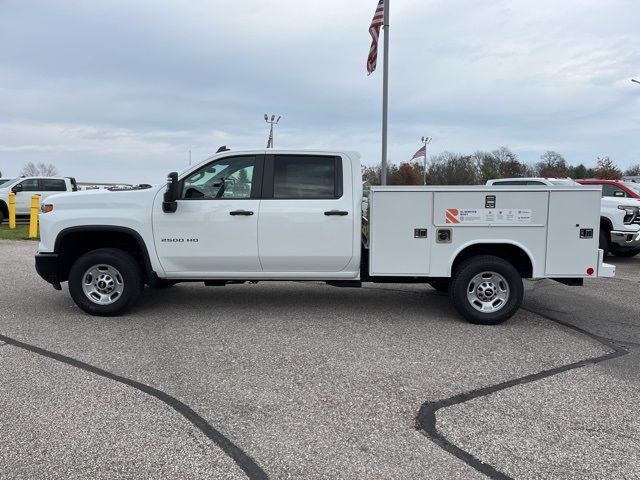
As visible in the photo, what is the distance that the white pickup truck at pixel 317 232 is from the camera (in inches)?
240

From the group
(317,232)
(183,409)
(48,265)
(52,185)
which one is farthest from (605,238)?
(52,185)

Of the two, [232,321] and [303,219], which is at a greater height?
[303,219]

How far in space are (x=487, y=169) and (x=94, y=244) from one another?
6372 cm

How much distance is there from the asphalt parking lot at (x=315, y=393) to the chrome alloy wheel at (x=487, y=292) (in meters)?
0.27

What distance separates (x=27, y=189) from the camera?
19469mm

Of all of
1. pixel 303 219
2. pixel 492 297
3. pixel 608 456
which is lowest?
pixel 608 456

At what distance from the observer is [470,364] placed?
494 cm

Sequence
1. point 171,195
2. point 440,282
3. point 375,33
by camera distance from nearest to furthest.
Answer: point 171,195 < point 440,282 < point 375,33

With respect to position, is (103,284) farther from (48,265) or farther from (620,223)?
(620,223)

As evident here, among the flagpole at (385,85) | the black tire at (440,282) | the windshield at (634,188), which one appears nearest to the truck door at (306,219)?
the black tire at (440,282)

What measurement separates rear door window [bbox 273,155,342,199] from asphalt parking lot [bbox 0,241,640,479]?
1522 mm

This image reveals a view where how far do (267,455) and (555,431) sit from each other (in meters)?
1.94

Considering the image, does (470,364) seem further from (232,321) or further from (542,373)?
(232,321)

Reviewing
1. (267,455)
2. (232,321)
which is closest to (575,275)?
(232,321)
